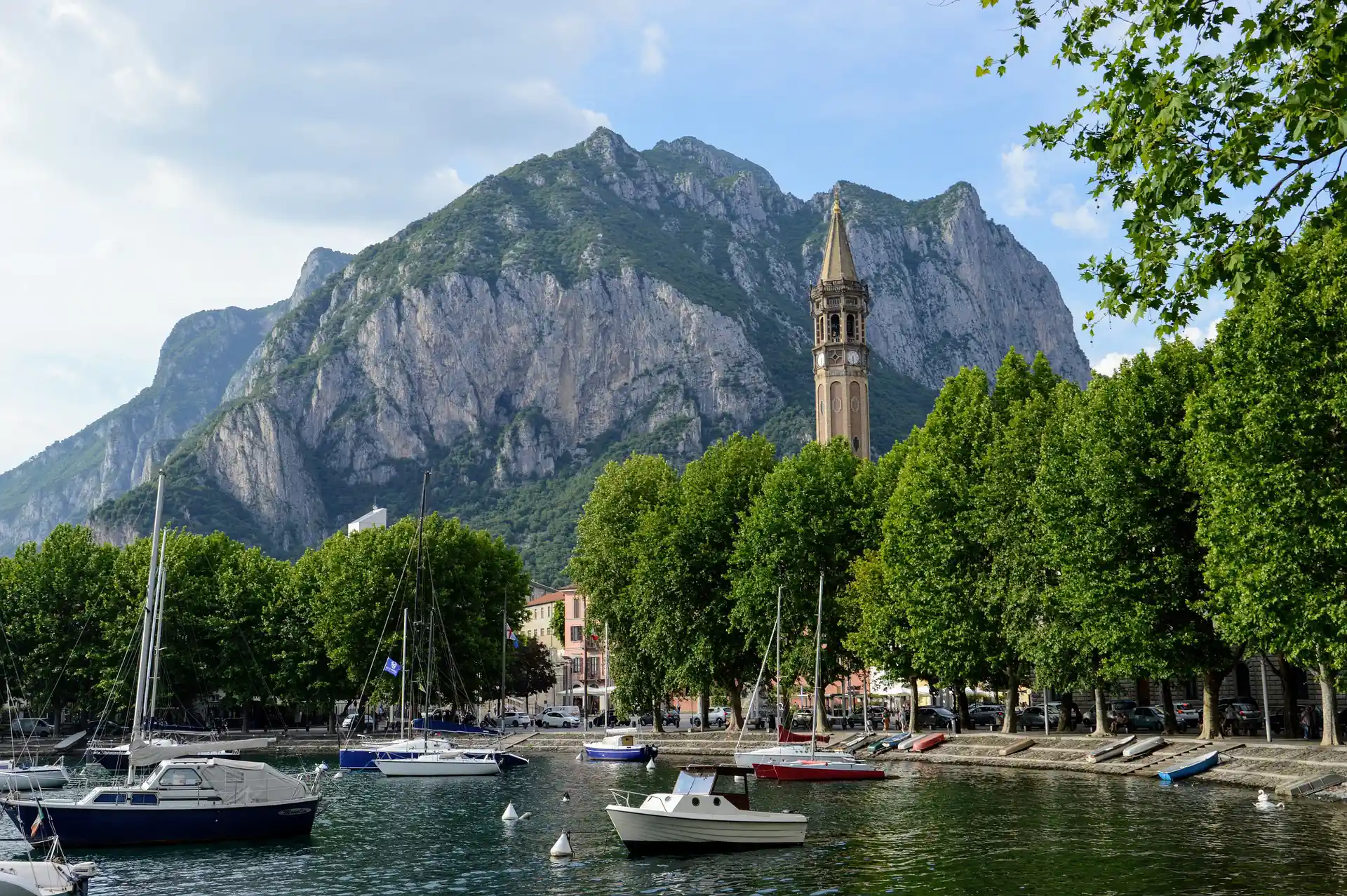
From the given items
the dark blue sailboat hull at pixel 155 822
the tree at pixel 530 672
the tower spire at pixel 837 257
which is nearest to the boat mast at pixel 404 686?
the tree at pixel 530 672

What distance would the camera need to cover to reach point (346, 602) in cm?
9619

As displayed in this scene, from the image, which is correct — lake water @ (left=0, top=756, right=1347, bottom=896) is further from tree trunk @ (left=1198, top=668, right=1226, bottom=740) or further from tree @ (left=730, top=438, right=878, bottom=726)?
tree @ (left=730, top=438, right=878, bottom=726)

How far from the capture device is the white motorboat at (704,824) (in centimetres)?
3719

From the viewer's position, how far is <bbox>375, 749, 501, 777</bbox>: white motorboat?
70875 millimetres

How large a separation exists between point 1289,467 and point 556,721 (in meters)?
82.3

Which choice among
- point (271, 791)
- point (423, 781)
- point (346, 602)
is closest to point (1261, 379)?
point (271, 791)

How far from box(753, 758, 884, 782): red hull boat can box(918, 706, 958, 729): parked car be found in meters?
28.6

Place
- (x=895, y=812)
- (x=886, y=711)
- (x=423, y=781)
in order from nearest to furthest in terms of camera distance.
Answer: (x=895, y=812)
(x=423, y=781)
(x=886, y=711)

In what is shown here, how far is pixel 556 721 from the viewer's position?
4530 inches

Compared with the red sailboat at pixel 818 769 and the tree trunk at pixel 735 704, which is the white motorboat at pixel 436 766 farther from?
the tree trunk at pixel 735 704

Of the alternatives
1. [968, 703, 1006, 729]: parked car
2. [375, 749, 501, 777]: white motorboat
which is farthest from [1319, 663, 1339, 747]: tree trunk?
[375, 749, 501, 777]: white motorboat

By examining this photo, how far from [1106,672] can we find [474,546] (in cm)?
6191

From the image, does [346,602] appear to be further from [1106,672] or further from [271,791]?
[1106,672]

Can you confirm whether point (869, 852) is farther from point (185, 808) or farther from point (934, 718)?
point (934, 718)
